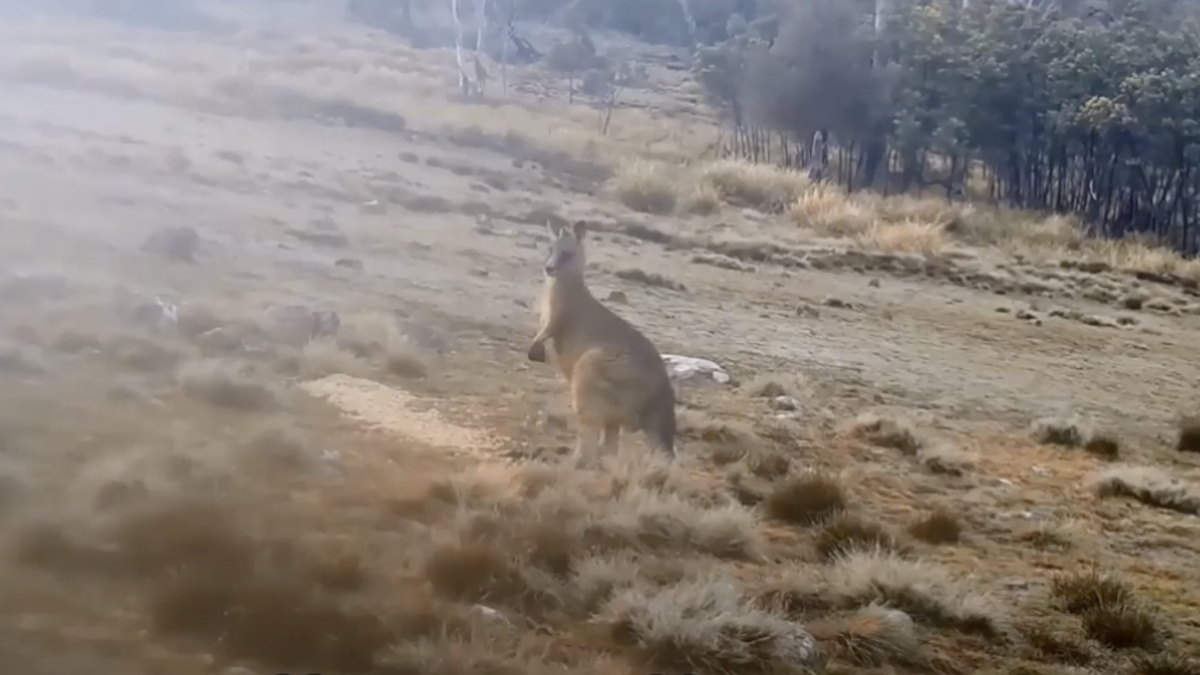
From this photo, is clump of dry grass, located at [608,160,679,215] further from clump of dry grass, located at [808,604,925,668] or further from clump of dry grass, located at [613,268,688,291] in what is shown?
clump of dry grass, located at [808,604,925,668]

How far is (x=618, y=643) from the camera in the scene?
3.43 m

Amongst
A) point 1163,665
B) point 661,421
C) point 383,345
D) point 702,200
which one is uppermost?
point 702,200

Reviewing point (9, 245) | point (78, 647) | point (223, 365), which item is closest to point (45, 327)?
point (223, 365)

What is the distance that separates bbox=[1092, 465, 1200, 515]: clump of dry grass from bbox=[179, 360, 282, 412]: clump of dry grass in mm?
→ 3056

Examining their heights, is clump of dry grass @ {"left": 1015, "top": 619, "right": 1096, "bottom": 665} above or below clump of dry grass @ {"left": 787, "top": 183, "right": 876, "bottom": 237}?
below

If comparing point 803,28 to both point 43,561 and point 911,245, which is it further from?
point 43,561

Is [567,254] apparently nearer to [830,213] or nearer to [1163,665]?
[1163,665]

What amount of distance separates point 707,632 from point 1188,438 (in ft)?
12.0

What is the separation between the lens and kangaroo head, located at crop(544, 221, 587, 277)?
5.46 metres

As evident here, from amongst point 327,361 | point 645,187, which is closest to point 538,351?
point 327,361

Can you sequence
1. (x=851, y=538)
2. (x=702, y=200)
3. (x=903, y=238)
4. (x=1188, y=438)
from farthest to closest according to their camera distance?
1. (x=903, y=238)
2. (x=702, y=200)
3. (x=1188, y=438)
4. (x=851, y=538)

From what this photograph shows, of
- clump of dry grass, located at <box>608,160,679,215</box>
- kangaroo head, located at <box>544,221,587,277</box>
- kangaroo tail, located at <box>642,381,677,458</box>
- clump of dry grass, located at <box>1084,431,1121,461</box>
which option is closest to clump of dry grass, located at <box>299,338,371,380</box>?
kangaroo head, located at <box>544,221,587,277</box>

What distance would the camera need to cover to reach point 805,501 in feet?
15.2

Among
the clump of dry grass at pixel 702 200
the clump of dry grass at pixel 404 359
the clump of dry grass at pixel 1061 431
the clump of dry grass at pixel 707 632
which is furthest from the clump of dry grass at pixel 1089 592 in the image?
the clump of dry grass at pixel 702 200
